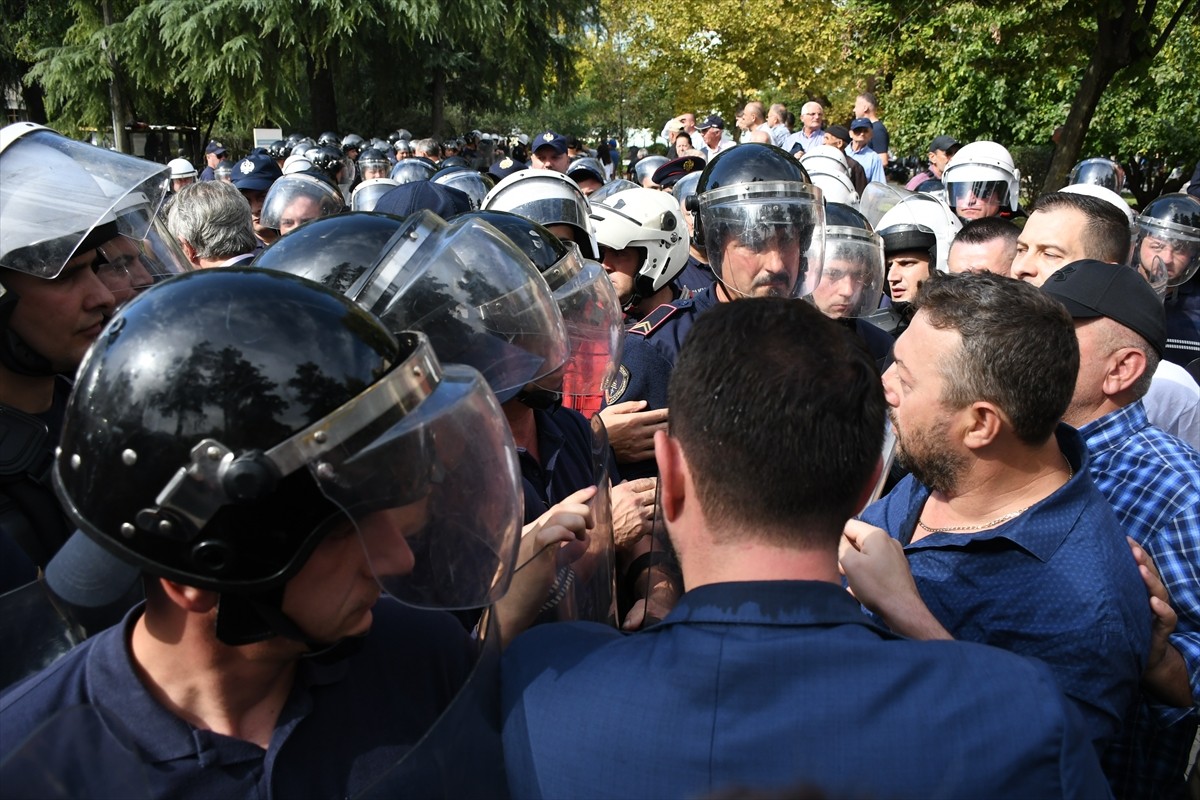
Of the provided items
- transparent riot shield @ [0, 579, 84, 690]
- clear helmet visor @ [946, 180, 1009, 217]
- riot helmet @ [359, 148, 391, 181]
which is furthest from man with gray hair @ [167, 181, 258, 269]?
riot helmet @ [359, 148, 391, 181]

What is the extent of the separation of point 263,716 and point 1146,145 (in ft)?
67.3

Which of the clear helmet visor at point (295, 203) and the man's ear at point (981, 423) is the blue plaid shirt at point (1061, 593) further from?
the clear helmet visor at point (295, 203)

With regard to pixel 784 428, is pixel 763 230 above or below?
below

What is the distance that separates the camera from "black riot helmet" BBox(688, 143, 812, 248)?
4.28 m

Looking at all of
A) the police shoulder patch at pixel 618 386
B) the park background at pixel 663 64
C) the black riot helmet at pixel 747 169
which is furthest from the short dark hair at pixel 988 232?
the park background at pixel 663 64

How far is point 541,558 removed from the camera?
1.94m

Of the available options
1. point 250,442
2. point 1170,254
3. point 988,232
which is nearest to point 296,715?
point 250,442

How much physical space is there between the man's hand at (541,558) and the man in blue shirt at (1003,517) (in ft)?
1.95

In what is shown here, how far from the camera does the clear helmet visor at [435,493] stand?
60.6 inches

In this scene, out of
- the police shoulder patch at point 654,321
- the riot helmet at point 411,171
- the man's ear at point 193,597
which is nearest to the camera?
the man's ear at point 193,597

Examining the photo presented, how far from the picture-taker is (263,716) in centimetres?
165

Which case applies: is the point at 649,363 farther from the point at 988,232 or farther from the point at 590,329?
the point at 988,232

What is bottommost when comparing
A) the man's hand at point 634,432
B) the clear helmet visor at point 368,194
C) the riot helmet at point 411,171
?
the riot helmet at point 411,171

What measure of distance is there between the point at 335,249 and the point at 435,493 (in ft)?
3.57
